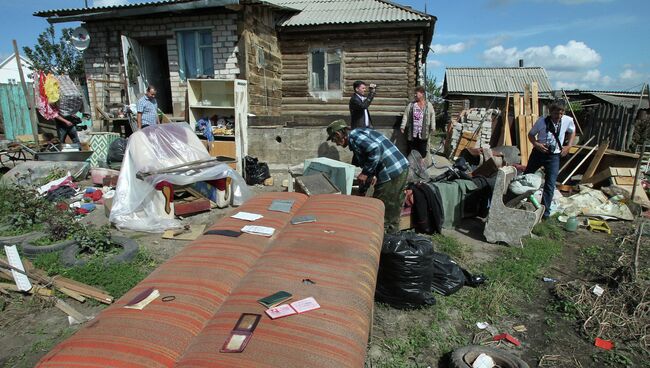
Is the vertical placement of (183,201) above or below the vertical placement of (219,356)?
below

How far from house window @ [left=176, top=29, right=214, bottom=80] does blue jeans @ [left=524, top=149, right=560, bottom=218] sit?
9.05 meters

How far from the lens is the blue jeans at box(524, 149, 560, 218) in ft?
19.3

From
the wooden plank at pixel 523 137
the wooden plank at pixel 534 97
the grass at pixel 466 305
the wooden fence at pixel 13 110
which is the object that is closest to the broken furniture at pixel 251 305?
the grass at pixel 466 305

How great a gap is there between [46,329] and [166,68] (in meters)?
11.5

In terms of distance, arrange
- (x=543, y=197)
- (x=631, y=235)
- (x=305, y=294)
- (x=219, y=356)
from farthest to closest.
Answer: (x=543, y=197) → (x=631, y=235) → (x=305, y=294) → (x=219, y=356)

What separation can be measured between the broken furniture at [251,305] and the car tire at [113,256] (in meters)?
2.32

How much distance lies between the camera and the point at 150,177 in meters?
5.94

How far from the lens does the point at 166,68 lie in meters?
13.2

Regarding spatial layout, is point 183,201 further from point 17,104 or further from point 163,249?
point 17,104

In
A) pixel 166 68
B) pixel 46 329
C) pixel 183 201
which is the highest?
pixel 166 68

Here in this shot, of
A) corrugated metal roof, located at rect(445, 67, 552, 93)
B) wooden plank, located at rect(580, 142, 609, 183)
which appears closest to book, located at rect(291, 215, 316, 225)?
wooden plank, located at rect(580, 142, 609, 183)

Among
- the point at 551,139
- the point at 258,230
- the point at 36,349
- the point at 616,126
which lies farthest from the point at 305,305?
the point at 616,126

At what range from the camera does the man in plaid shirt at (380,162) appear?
4.68 metres

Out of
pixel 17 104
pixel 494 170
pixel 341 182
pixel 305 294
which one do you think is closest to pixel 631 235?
pixel 494 170
